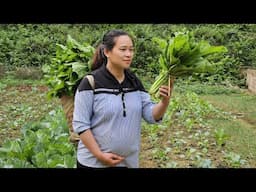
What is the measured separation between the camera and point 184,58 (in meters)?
2.09

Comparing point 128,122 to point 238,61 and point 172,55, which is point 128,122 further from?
point 238,61

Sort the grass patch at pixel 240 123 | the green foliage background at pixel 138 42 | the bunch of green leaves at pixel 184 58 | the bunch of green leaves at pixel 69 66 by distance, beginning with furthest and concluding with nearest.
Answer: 1. the green foliage background at pixel 138 42
2. the grass patch at pixel 240 123
3. the bunch of green leaves at pixel 69 66
4. the bunch of green leaves at pixel 184 58

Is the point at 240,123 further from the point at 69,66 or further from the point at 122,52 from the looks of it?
the point at 122,52

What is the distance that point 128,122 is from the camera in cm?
191

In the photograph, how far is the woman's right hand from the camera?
188 centimetres

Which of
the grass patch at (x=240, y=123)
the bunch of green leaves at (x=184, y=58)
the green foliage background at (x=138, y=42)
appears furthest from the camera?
the green foliage background at (x=138, y=42)

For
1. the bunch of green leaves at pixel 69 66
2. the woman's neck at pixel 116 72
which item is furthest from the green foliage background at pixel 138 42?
the woman's neck at pixel 116 72

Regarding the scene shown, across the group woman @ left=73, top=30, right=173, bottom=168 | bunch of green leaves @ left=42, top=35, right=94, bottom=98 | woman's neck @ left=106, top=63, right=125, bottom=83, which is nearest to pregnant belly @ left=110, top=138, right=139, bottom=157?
woman @ left=73, top=30, right=173, bottom=168

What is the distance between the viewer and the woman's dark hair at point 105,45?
1.91 m

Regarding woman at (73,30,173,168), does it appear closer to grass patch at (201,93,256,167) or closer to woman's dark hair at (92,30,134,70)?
woman's dark hair at (92,30,134,70)

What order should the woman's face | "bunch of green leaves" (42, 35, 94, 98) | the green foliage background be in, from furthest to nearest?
the green foliage background → "bunch of green leaves" (42, 35, 94, 98) → the woman's face

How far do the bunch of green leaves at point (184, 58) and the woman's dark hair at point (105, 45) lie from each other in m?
0.27

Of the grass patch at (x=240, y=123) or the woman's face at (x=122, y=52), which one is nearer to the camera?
the woman's face at (x=122, y=52)

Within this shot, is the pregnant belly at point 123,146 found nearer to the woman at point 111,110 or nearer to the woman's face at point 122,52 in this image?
the woman at point 111,110
